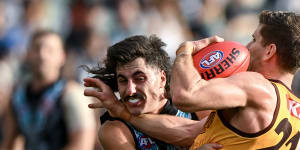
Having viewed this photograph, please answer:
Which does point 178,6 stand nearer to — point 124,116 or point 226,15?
point 226,15

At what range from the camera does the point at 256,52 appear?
4.00m

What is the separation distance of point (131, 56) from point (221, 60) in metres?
Answer: 1.01

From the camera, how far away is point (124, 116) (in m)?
4.37

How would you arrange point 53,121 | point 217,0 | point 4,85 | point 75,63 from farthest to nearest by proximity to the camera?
point 217,0 → point 75,63 → point 4,85 → point 53,121

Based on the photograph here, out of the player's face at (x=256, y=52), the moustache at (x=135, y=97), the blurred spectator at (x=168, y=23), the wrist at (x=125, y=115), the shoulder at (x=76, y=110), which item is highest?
the player's face at (x=256, y=52)

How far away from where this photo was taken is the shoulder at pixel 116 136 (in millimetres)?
4312

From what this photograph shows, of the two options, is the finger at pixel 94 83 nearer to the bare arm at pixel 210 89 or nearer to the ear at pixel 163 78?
the ear at pixel 163 78

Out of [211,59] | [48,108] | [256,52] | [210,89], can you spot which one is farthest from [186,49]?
[48,108]

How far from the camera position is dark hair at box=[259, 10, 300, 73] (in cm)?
390

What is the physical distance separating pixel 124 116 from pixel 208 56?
37.3 inches

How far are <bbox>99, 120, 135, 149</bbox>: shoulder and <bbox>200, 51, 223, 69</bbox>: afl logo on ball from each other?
Result: 97cm

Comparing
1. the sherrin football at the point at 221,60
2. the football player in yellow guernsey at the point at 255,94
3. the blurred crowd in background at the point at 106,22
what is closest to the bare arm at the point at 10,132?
the blurred crowd in background at the point at 106,22

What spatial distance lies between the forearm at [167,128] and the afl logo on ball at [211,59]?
29.1 inches

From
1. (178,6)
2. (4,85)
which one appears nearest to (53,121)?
(4,85)
